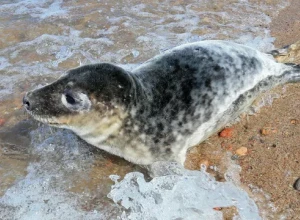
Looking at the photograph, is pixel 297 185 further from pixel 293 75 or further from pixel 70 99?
pixel 70 99

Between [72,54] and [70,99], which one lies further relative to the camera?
[72,54]

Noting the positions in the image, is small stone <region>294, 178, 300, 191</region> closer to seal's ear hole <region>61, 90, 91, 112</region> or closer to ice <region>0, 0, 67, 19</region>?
seal's ear hole <region>61, 90, 91, 112</region>

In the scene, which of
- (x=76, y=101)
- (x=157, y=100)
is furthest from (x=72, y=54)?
(x=76, y=101)

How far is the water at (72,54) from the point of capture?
10.4 ft

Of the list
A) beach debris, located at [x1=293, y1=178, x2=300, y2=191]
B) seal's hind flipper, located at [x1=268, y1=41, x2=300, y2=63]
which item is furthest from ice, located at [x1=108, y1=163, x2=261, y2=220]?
seal's hind flipper, located at [x1=268, y1=41, x2=300, y2=63]

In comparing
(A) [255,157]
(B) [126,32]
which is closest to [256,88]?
(A) [255,157]

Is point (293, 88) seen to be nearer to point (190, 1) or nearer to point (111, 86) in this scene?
point (111, 86)

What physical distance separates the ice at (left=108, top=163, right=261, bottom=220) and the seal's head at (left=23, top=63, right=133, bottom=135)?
1.80ft

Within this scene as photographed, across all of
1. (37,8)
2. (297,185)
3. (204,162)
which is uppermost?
(297,185)

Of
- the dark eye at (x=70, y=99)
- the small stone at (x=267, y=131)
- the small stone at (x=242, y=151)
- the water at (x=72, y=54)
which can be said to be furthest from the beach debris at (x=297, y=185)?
the dark eye at (x=70, y=99)

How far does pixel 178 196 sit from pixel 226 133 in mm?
926

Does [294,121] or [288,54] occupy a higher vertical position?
[288,54]

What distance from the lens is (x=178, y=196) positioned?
310 cm

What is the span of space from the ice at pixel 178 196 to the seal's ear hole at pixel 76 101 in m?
0.66
